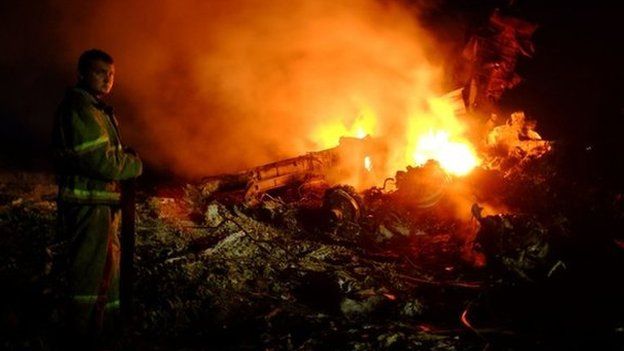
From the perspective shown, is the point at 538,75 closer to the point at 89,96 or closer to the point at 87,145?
the point at 89,96

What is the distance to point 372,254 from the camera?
262 inches

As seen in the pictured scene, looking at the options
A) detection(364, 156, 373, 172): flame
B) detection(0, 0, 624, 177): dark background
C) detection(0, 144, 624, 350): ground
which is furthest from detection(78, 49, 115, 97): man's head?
detection(364, 156, 373, 172): flame

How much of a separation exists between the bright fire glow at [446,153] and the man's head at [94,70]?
25.6 feet

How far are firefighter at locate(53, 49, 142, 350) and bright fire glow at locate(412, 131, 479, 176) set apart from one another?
783cm

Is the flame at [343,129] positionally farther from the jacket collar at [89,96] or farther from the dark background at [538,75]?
the jacket collar at [89,96]

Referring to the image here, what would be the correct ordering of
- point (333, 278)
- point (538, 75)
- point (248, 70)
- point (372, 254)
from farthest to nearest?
point (248, 70) → point (538, 75) → point (372, 254) → point (333, 278)

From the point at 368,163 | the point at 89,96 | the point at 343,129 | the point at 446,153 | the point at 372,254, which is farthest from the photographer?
the point at 343,129

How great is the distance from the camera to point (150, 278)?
4.54 m

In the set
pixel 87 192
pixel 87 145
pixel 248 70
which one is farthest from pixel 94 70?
pixel 248 70

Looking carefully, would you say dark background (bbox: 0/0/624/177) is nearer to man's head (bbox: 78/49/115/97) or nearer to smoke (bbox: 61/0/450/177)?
smoke (bbox: 61/0/450/177)

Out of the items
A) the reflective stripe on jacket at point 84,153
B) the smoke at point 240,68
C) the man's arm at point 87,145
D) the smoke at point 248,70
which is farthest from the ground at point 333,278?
the smoke at point 248,70

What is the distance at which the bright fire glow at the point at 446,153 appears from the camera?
10.4m

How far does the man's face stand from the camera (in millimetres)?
3186

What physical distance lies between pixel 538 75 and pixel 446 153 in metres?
3.24
